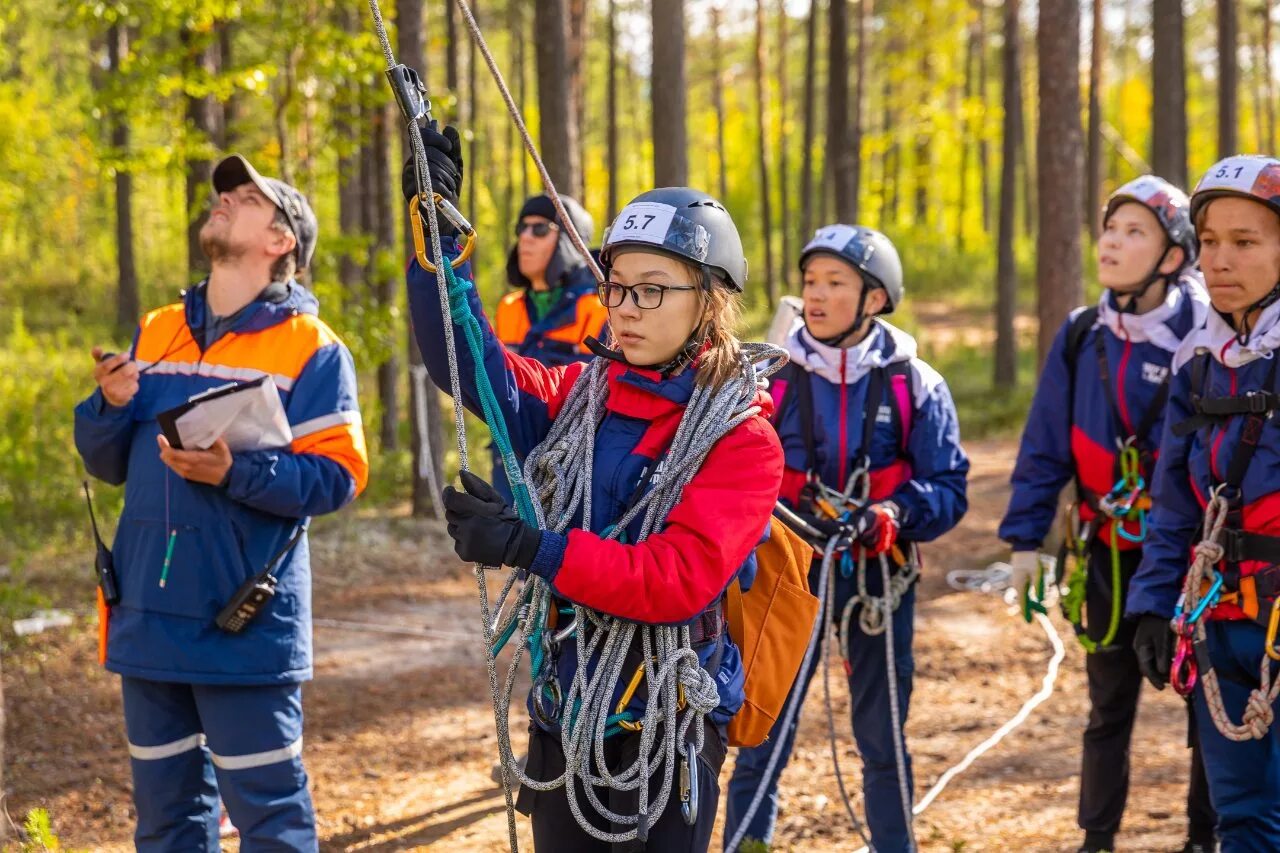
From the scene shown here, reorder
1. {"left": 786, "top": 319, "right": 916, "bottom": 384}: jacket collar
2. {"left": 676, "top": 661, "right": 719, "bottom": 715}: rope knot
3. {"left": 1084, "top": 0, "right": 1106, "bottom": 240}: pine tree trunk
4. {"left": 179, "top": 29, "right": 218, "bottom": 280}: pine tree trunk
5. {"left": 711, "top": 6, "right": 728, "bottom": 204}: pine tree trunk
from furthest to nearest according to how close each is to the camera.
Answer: {"left": 711, "top": 6, "right": 728, "bottom": 204}: pine tree trunk
{"left": 1084, "top": 0, "right": 1106, "bottom": 240}: pine tree trunk
{"left": 179, "top": 29, "right": 218, "bottom": 280}: pine tree trunk
{"left": 786, "top": 319, "right": 916, "bottom": 384}: jacket collar
{"left": 676, "top": 661, "right": 719, "bottom": 715}: rope knot

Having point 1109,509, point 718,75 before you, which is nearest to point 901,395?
point 1109,509

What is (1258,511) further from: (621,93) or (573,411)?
(621,93)

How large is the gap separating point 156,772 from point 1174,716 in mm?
5153

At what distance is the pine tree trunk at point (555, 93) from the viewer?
372 inches

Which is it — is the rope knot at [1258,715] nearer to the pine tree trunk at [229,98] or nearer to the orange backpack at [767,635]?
the orange backpack at [767,635]

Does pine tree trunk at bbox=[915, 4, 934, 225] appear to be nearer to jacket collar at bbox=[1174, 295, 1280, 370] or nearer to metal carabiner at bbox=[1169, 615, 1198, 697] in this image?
jacket collar at bbox=[1174, 295, 1280, 370]

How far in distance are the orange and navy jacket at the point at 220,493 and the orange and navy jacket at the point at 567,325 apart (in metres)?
2.35

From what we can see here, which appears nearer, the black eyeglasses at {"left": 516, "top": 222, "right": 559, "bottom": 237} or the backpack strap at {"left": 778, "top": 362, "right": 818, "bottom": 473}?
the backpack strap at {"left": 778, "top": 362, "right": 818, "bottom": 473}

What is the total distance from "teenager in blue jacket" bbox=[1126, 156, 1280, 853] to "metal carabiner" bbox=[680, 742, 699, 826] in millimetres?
1650

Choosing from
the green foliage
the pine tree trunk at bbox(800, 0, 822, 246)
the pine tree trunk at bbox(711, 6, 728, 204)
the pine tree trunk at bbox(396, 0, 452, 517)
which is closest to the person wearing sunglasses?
the green foliage

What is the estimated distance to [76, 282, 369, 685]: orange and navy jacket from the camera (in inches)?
143

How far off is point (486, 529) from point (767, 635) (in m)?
0.87

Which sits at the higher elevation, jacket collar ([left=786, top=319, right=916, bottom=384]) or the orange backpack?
jacket collar ([left=786, top=319, right=916, bottom=384])

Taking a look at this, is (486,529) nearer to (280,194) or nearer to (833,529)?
(280,194)
